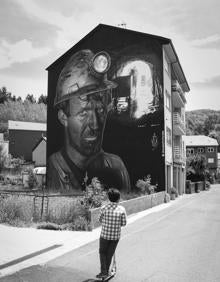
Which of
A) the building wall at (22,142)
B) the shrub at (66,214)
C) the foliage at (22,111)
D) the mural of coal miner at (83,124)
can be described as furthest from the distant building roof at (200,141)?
the shrub at (66,214)

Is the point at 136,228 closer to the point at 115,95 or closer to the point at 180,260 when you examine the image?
the point at 180,260

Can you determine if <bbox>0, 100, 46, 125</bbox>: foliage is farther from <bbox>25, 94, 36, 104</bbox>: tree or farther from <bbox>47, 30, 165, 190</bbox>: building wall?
<bbox>47, 30, 165, 190</bbox>: building wall

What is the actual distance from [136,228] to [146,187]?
49.5 ft

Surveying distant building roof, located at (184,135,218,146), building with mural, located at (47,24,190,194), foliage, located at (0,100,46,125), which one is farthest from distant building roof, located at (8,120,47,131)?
foliage, located at (0,100,46,125)

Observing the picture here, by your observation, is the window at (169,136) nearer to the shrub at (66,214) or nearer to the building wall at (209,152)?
the shrub at (66,214)

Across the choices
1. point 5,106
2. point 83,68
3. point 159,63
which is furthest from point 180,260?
point 5,106

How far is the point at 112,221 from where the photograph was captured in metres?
7.29

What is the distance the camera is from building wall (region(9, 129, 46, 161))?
263 ft

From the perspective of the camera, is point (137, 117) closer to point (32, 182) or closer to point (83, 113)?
point (83, 113)

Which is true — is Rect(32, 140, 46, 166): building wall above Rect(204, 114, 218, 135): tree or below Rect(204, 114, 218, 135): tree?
below

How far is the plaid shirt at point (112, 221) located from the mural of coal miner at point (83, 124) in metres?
29.8

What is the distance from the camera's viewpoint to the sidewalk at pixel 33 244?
29.3 feet

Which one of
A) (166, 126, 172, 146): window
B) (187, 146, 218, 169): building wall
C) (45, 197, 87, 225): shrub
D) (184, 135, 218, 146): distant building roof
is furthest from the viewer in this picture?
(184, 135, 218, 146): distant building roof

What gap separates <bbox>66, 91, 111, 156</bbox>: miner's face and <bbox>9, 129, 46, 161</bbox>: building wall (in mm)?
41206
